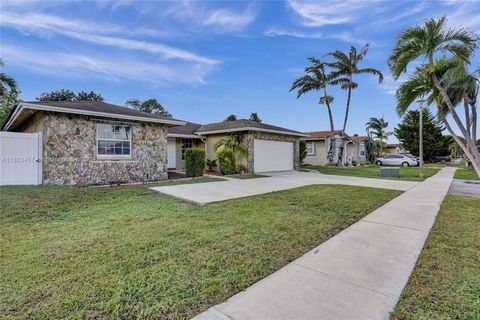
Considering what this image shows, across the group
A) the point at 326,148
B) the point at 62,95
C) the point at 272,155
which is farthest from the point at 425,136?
the point at 62,95

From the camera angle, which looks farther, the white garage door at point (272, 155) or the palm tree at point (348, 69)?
the palm tree at point (348, 69)

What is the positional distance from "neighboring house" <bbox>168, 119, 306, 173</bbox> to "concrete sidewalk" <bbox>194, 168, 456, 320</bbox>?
10820 millimetres

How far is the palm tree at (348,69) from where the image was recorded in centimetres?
2139

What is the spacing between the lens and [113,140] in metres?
10.4

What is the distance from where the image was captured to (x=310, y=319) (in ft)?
6.86

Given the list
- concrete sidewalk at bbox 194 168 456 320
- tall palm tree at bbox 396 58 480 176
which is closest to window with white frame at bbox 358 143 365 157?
tall palm tree at bbox 396 58 480 176

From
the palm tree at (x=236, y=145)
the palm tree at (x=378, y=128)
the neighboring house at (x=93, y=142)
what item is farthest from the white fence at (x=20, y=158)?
the palm tree at (x=378, y=128)

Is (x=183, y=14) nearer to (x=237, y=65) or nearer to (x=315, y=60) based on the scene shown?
(x=237, y=65)

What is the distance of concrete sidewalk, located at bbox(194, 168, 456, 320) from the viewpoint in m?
2.20

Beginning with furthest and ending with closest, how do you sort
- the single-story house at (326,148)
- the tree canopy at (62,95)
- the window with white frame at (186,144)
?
the tree canopy at (62,95), the single-story house at (326,148), the window with white frame at (186,144)

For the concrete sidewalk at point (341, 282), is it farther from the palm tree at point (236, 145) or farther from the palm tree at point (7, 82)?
the palm tree at point (7, 82)

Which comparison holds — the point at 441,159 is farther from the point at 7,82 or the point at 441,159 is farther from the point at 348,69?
the point at 7,82

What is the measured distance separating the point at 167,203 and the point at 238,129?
8936 mm

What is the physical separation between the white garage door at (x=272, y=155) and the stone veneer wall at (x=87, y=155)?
6.42 meters
